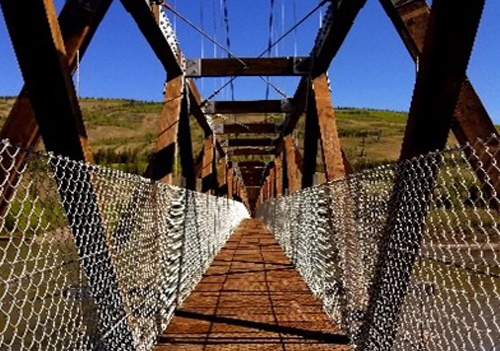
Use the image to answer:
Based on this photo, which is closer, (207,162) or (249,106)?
(249,106)

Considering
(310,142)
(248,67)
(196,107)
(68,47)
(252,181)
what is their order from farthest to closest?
(252,181) → (196,107) → (310,142) → (248,67) → (68,47)

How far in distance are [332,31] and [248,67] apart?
2.42 metres

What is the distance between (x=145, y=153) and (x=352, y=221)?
44391 millimetres

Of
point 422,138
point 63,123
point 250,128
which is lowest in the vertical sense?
point 422,138

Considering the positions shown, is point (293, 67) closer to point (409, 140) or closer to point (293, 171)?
point (409, 140)

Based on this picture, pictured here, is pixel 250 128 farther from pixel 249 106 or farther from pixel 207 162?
pixel 249 106

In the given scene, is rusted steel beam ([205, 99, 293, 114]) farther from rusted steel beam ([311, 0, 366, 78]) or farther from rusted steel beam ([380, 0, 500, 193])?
rusted steel beam ([380, 0, 500, 193])

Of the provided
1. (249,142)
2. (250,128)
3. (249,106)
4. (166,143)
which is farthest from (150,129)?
(166,143)

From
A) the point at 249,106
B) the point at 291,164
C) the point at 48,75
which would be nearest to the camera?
the point at 48,75

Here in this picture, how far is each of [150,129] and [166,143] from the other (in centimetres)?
6876

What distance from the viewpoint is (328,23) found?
6.56 meters

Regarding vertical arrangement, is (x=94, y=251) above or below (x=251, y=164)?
below

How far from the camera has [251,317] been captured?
4688mm

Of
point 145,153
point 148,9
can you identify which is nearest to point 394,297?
point 148,9
